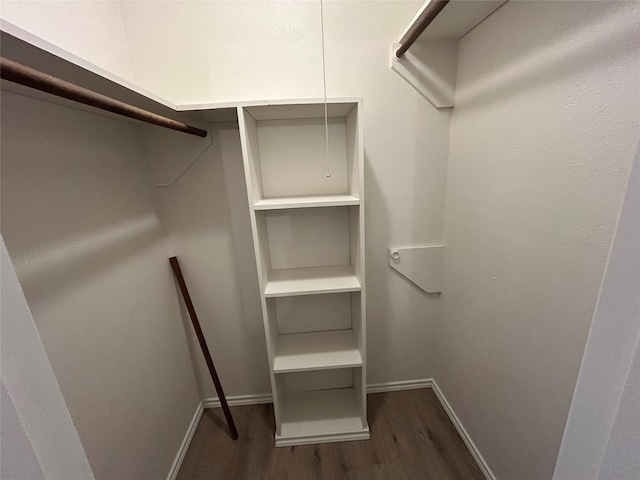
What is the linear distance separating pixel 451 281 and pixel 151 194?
1.67 metres

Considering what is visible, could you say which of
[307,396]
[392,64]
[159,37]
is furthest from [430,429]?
[159,37]

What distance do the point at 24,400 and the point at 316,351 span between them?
118 centimetres

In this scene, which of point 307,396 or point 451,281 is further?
point 307,396

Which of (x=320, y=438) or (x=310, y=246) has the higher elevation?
(x=310, y=246)

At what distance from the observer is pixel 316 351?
4.61 ft

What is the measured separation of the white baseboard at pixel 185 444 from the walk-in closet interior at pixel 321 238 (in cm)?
1

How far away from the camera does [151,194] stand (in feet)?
4.20

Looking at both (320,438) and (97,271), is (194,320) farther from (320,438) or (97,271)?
(320,438)

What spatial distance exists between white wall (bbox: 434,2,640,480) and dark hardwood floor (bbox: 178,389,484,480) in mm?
189

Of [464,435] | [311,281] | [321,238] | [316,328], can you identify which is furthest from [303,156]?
[464,435]

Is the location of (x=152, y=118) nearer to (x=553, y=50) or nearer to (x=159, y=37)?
(x=159, y=37)

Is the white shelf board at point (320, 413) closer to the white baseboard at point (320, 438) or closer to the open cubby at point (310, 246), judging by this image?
the white baseboard at point (320, 438)

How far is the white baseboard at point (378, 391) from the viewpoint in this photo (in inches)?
50.5

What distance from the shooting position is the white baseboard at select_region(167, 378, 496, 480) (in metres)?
1.28
